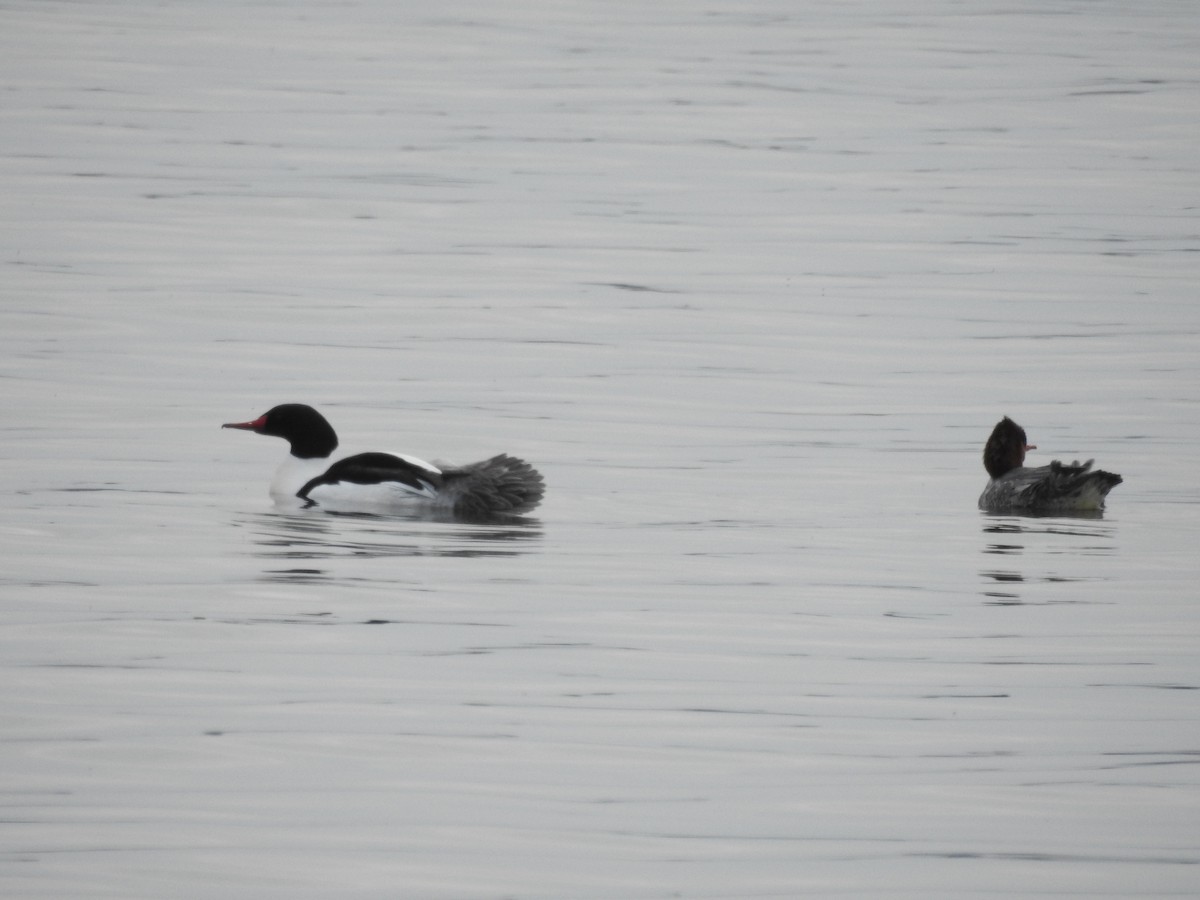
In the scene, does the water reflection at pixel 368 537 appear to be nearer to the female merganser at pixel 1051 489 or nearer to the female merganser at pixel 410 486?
the female merganser at pixel 410 486

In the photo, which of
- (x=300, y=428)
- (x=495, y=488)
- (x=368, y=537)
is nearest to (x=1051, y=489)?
(x=495, y=488)

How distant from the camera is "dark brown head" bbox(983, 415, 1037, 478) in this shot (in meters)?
13.4

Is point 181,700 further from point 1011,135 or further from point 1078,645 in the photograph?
point 1011,135

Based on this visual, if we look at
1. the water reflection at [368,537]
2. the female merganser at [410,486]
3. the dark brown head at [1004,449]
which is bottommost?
the water reflection at [368,537]

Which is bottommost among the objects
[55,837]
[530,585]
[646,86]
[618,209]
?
[55,837]

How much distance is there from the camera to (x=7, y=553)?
10539 mm

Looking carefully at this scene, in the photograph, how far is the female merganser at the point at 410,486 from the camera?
12.4m

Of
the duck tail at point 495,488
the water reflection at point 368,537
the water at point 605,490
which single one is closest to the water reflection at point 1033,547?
the water at point 605,490

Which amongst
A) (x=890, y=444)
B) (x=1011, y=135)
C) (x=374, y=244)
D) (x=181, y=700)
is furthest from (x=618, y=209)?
(x=181, y=700)

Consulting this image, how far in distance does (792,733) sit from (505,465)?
17.2 ft

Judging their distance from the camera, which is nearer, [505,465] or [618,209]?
[505,465]

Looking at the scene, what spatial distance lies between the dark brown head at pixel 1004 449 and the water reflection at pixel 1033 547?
667 mm

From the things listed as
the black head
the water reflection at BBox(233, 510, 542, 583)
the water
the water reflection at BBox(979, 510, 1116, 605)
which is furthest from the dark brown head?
the black head

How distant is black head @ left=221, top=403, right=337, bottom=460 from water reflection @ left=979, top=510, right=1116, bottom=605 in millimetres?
3964
